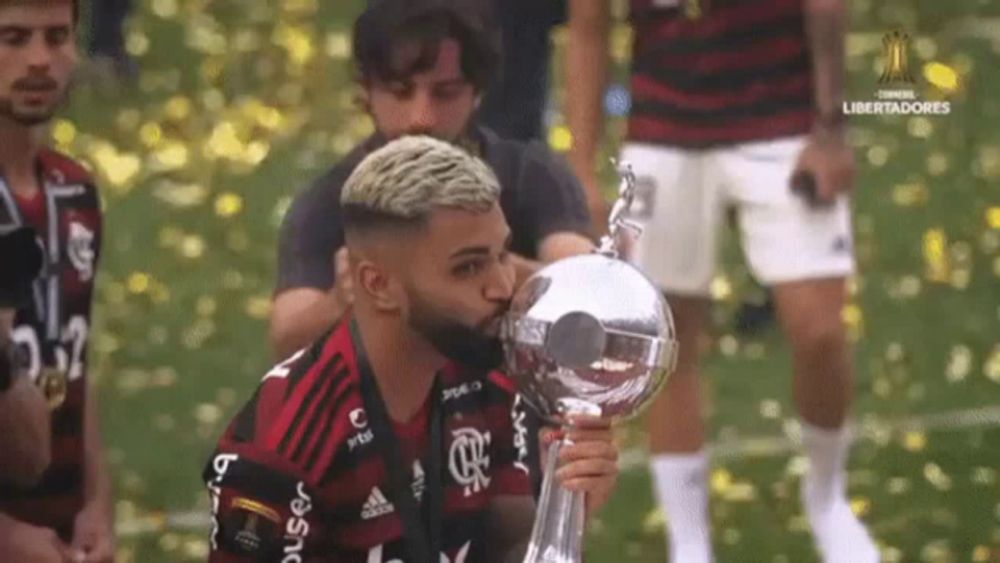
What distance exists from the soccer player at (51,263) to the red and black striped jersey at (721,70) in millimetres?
808

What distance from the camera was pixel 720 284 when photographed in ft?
11.7

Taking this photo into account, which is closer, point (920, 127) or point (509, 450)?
point (509, 450)

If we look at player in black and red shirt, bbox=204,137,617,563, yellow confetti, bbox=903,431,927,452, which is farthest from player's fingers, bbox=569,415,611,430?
yellow confetti, bbox=903,431,927,452

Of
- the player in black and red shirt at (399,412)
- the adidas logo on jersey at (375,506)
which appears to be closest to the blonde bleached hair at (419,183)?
the player in black and red shirt at (399,412)

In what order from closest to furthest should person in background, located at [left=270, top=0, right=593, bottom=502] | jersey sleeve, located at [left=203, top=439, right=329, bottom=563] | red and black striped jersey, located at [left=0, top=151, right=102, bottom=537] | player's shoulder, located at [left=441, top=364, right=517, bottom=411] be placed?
jersey sleeve, located at [left=203, top=439, right=329, bottom=563] → player's shoulder, located at [left=441, top=364, right=517, bottom=411] → red and black striped jersey, located at [left=0, top=151, right=102, bottom=537] → person in background, located at [left=270, top=0, right=593, bottom=502]

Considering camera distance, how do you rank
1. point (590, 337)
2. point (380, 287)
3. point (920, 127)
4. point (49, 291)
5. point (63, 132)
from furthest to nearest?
point (920, 127), point (63, 132), point (49, 291), point (380, 287), point (590, 337)

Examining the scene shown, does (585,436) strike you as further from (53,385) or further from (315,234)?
(315,234)

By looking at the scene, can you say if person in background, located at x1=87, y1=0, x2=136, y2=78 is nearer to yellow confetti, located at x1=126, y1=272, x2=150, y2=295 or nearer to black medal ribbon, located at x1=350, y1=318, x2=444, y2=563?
yellow confetti, located at x1=126, y1=272, x2=150, y2=295

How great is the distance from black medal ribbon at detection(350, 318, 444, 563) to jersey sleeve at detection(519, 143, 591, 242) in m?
0.87

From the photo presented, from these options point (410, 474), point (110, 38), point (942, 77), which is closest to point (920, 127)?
point (942, 77)

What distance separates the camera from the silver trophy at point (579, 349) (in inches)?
82.5

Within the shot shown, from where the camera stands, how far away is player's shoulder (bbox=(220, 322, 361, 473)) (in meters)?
2.30

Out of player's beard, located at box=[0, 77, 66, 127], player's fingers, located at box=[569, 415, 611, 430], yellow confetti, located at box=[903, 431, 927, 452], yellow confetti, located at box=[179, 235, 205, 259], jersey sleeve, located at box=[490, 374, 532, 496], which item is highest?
player's beard, located at box=[0, 77, 66, 127]

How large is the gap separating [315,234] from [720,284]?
2.08 ft
